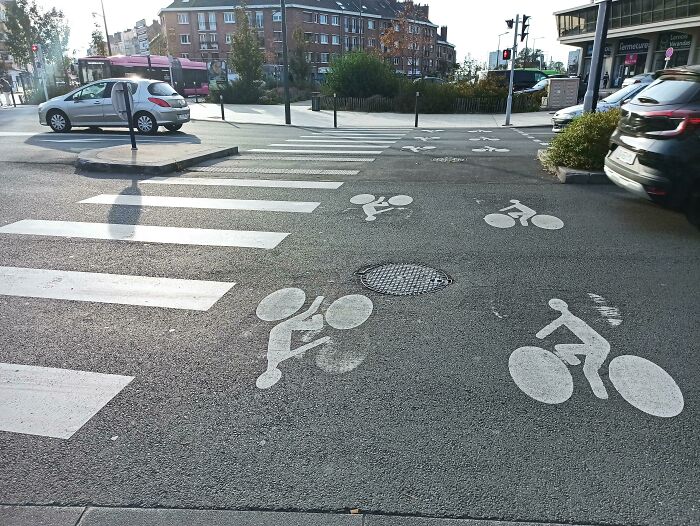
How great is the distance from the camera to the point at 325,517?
2076 mm

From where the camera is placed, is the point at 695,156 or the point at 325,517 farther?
the point at 695,156

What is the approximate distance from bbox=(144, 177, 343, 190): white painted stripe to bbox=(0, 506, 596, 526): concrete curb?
6418 millimetres

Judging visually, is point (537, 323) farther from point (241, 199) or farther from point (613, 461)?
point (241, 199)

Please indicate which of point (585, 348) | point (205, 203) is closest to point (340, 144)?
point (205, 203)

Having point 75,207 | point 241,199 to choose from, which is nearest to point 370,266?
point 241,199

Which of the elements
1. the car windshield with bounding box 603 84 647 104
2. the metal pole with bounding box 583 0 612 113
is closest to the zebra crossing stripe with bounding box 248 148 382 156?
the metal pole with bounding box 583 0 612 113

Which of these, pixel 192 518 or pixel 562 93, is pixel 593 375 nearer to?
pixel 192 518

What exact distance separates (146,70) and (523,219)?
39.1m

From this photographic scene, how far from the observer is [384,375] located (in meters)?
3.05

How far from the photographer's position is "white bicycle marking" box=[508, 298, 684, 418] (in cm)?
278

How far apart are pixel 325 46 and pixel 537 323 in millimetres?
79306

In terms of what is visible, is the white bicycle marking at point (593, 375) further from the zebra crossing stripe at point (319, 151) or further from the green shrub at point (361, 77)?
the green shrub at point (361, 77)

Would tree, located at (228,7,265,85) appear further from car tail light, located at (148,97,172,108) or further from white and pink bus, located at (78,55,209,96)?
car tail light, located at (148,97,172,108)

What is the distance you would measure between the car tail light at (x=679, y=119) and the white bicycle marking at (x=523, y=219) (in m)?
1.43
